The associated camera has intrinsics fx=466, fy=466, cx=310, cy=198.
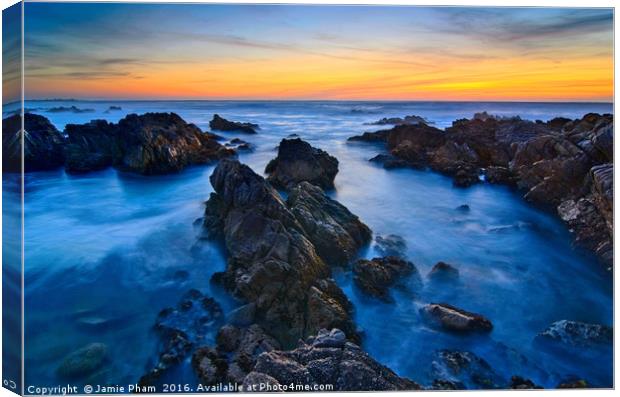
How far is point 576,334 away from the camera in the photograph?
5621mm

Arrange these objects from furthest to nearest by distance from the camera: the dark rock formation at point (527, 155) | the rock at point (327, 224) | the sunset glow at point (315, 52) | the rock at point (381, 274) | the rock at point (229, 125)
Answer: the dark rock formation at point (527, 155)
the rock at point (229, 125)
the rock at point (327, 224)
the rock at point (381, 274)
the sunset glow at point (315, 52)

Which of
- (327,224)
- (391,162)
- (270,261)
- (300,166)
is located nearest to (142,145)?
(300,166)

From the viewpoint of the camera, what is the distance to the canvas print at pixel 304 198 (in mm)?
5422

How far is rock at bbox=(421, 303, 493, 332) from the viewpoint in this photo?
5.63 meters

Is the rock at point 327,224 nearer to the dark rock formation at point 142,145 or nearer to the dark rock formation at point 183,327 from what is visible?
the dark rock formation at point 142,145

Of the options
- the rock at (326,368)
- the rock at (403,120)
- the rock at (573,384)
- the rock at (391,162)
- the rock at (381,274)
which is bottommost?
the rock at (573,384)

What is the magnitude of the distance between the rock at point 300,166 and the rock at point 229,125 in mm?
503

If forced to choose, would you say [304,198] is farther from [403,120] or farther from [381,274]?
[403,120]

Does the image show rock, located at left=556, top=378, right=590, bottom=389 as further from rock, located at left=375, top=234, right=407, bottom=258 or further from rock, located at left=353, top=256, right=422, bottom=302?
rock, located at left=375, top=234, right=407, bottom=258

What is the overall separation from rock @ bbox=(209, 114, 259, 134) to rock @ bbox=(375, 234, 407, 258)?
241 cm

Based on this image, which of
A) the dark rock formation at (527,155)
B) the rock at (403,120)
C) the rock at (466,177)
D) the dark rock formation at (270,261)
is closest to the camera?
the dark rock formation at (270,261)

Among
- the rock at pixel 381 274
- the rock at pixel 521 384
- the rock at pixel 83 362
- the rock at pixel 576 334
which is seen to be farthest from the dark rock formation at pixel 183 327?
the rock at pixel 576 334

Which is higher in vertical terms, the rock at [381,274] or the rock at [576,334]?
the rock at [381,274]

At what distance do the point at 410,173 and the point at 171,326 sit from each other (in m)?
4.17
